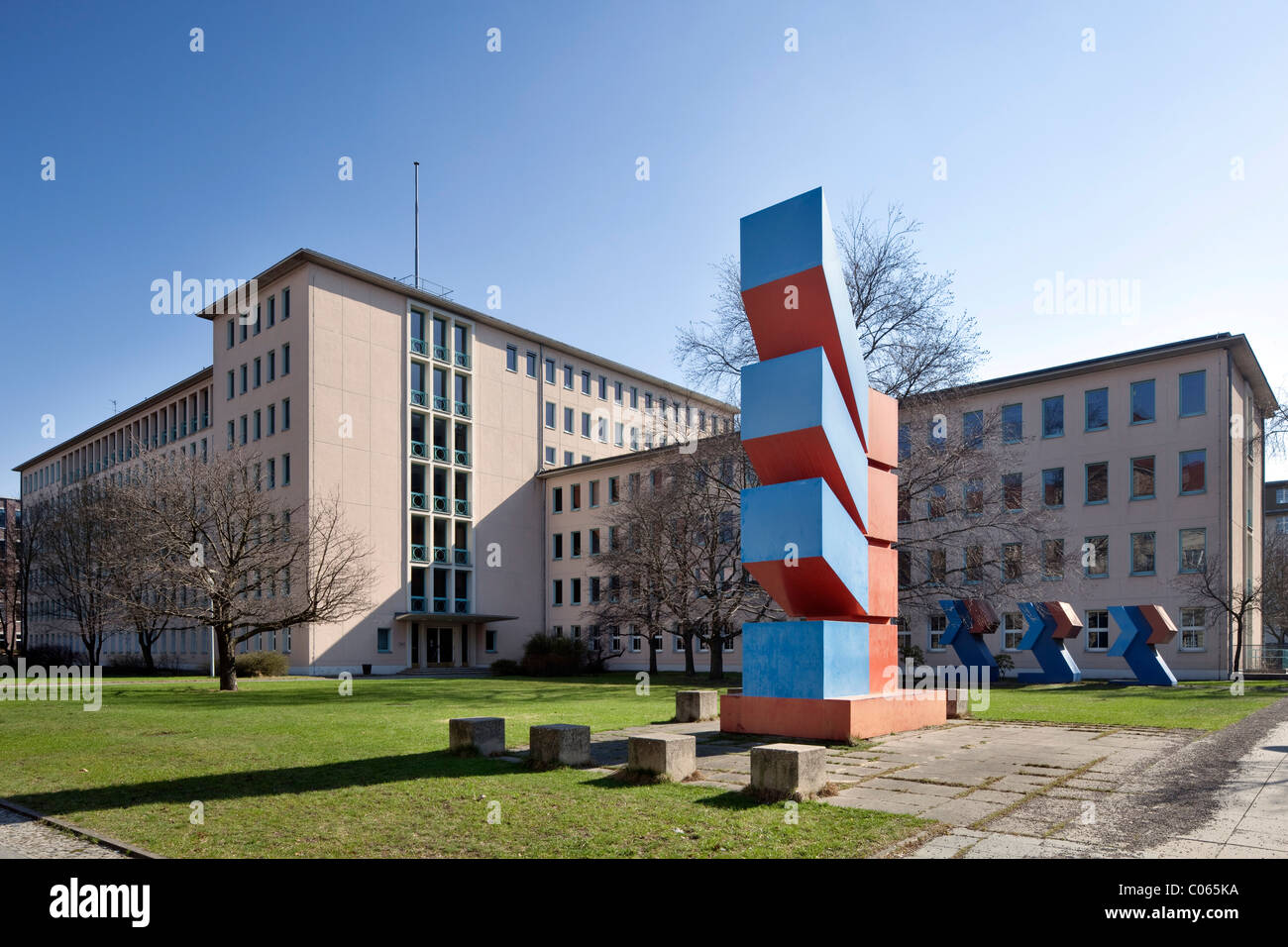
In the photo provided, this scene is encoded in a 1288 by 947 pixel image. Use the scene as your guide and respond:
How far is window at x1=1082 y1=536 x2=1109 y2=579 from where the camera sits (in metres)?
42.4

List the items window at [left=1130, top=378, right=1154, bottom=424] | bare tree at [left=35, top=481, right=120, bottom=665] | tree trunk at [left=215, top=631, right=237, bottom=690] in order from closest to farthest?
tree trunk at [left=215, top=631, right=237, bottom=690] → window at [left=1130, top=378, right=1154, bottom=424] → bare tree at [left=35, top=481, right=120, bottom=665]

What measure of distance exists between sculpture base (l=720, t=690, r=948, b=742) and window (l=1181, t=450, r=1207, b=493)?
31.2 metres

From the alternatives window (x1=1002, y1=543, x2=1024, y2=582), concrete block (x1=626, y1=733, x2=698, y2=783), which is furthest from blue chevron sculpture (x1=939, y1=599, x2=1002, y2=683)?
concrete block (x1=626, y1=733, x2=698, y2=783)

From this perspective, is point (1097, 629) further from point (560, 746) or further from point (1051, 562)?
point (560, 746)

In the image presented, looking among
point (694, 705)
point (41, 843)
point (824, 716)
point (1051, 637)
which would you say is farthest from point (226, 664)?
point (1051, 637)

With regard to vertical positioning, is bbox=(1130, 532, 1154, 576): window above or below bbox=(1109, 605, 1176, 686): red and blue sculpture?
above

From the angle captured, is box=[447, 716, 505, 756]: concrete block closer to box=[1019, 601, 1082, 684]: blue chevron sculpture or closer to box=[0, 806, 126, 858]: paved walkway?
box=[0, 806, 126, 858]: paved walkway

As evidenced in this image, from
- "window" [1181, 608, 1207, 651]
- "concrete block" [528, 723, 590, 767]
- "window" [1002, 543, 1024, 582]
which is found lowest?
"window" [1181, 608, 1207, 651]

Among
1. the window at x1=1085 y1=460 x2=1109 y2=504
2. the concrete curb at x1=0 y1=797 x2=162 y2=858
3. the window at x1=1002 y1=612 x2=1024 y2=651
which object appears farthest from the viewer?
the window at x1=1002 y1=612 x2=1024 y2=651

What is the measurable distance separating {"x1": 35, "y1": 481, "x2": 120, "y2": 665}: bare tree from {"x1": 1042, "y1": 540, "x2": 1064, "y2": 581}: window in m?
37.2

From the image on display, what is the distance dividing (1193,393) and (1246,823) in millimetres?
38407

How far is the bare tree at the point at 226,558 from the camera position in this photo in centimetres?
2828

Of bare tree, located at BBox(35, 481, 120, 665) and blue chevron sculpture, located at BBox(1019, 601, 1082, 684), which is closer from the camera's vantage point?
blue chevron sculpture, located at BBox(1019, 601, 1082, 684)
